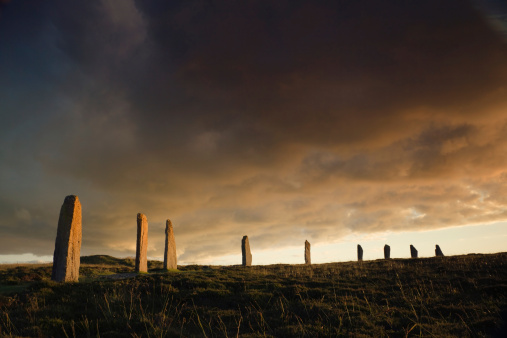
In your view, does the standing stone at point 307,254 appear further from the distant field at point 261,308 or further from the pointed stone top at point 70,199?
the pointed stone top at point 70,199

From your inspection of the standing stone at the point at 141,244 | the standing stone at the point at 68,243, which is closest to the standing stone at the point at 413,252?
the standing stone at the point at 141,244

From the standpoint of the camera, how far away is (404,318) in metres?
11.3

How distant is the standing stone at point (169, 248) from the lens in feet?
97.6

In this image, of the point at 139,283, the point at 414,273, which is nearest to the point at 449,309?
the point at 414,273

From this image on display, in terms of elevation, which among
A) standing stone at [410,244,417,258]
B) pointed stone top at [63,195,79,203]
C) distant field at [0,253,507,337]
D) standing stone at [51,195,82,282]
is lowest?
distant field at [0,253,507,337]

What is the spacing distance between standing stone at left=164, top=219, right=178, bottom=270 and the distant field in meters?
11.5

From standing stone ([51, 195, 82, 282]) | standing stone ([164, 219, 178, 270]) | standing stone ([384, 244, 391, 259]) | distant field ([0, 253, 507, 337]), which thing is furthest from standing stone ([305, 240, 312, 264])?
standing stone ([51, 195, 82, 282])

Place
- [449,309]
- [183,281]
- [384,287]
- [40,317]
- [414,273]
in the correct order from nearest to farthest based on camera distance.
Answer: [40,317], [449,309], [384,287], [183,281], [414,273]

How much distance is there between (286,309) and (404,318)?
3998 millimetres

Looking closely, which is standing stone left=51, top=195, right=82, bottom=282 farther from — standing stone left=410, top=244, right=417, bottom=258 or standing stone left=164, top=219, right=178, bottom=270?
standing stone left=410, top=244, right=417, bottom=258

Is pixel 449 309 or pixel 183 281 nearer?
pixel 449 309

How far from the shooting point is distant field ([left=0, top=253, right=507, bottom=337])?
9.80m

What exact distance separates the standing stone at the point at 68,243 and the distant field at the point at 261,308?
9.90 ft

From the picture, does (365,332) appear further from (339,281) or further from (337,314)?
(339,281)
